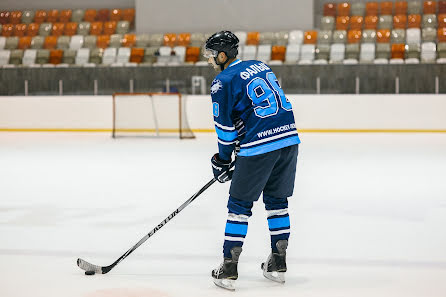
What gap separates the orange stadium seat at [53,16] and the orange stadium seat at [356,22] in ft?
23.2

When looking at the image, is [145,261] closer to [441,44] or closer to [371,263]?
[371,263]

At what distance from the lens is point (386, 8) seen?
56.3ft

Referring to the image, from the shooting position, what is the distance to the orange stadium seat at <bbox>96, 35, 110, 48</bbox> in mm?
16953

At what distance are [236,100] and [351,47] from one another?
1253cm

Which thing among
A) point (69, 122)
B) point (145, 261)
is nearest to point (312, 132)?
point (69, 122)

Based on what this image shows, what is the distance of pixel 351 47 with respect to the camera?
1543 centimetres

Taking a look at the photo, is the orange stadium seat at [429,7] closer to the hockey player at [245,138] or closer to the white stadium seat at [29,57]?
the white stadium seat at [29,57]

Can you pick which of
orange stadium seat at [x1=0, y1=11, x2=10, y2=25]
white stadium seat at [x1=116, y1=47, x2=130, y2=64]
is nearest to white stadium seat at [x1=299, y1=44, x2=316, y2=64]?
white stadium seat at [x1=116, y1=47, x2=130, y2=64]

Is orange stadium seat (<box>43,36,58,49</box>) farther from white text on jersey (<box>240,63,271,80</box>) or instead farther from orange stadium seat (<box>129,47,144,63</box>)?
white text on jersey (<box>240,63,271,80</box>)

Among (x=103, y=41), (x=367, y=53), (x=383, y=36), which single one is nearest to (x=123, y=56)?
(x=103, y=41)

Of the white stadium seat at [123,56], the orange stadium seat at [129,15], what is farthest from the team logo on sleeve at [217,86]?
the orange stadium seat at [129,15]

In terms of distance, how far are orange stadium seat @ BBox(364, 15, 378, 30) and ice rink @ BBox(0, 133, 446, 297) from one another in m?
7.52

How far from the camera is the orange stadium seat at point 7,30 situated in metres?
18.3

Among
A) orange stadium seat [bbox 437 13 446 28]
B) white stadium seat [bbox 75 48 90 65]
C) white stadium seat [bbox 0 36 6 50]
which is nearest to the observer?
white stadium seat [bbox 75 48 90 65]
